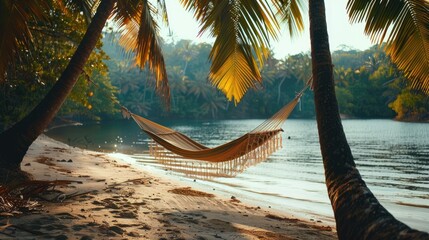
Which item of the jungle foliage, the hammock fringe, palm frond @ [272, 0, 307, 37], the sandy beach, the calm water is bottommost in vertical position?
the calm water

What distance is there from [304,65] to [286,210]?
→ 4377 centimetres

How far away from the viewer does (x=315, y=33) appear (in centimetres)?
280

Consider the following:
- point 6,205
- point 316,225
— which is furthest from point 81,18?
point 316,225

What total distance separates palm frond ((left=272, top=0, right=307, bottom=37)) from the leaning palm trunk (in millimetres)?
1539

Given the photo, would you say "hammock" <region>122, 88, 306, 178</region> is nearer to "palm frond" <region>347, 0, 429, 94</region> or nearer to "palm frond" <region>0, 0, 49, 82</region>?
"palm frond" <region>347, 0, 429, 94</region>

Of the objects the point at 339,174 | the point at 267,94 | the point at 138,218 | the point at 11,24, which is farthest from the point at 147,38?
the point at 267,94

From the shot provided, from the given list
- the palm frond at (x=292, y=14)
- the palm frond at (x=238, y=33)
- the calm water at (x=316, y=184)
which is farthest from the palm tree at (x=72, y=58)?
the calm water at (x=316, y=184)

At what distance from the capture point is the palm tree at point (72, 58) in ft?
9.48

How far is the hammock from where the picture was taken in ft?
13.3

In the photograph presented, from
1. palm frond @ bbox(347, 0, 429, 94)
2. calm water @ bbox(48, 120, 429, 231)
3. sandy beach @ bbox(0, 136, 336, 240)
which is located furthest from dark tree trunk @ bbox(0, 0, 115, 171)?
calm water @ bbox(48, 120, 429, 231)

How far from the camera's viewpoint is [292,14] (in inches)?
199

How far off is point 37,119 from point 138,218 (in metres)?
1.82

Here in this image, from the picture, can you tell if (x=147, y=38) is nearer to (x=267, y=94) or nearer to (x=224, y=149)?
(x=224, y=149)

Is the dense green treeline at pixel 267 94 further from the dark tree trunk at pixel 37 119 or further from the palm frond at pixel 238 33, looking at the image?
the palm frond at pixel 238 33
